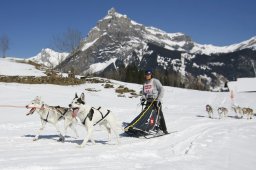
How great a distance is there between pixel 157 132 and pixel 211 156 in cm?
359

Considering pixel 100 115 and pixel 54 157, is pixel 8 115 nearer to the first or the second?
pixel 100 115

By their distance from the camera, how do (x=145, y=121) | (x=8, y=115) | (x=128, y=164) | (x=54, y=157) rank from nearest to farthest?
(x=128, y=164)
(x=54, y=157)
(x=145, y=121)
(x=8, y=115)

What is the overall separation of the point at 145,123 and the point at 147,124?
7 centimetres

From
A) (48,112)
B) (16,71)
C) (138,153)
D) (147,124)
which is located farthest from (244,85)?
(138,153)

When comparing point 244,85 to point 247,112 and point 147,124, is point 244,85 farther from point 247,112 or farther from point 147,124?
point 147,124

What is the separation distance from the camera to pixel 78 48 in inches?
2849

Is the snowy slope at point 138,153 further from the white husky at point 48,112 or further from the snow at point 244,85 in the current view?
the snow at point 244,85

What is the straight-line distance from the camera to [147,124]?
11.2 meters

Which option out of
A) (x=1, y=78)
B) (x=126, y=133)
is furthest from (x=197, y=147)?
(x=1, y=78)

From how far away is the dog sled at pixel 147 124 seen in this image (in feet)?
36.3

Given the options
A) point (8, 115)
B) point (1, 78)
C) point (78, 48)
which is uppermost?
point (78, 48)

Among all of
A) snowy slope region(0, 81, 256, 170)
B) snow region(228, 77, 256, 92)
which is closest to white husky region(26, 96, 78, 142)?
snowy slope region(0, 81, 256, 170)

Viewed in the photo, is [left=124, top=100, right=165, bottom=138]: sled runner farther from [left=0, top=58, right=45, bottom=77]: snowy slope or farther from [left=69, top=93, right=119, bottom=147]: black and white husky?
[left=0, top=58, right=45, bottom=77]: snowy slope

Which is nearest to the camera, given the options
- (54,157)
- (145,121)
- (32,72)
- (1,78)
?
(54,157)
